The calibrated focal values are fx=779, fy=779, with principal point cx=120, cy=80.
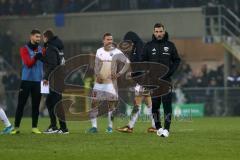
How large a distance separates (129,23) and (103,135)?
22.7 m

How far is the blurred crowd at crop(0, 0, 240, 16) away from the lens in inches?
1534

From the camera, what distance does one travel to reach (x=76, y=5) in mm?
41062

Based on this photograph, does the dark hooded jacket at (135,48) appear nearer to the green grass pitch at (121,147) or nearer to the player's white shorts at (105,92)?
the player's white shorts at (105,92)

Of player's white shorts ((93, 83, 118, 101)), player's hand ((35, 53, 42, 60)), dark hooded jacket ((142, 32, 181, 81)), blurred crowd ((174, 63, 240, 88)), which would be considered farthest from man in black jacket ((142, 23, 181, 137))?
blurred crowd ((174, 63, 240, 88))

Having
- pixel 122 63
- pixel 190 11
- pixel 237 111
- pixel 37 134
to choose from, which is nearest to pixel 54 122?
pixel 37 134

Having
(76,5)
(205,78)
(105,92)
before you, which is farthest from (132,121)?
(76,5)

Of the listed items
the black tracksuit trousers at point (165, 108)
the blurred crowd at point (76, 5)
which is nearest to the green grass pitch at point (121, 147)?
the black tracksuit trousers at point (165, 108)

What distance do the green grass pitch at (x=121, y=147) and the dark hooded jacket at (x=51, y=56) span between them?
1.81 meters

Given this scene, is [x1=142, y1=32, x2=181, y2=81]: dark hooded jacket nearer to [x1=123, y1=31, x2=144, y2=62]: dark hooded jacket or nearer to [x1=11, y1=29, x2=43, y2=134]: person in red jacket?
[x1=123, y1=31, x2=144, y2=62]: dark hooded jacket

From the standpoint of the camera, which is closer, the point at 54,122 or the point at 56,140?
the point at 56,140

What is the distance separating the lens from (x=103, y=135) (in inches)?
691

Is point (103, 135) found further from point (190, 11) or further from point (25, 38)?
point (25, 38)

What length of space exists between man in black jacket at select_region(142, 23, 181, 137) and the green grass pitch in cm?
55

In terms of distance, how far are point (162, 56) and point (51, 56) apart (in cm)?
305
